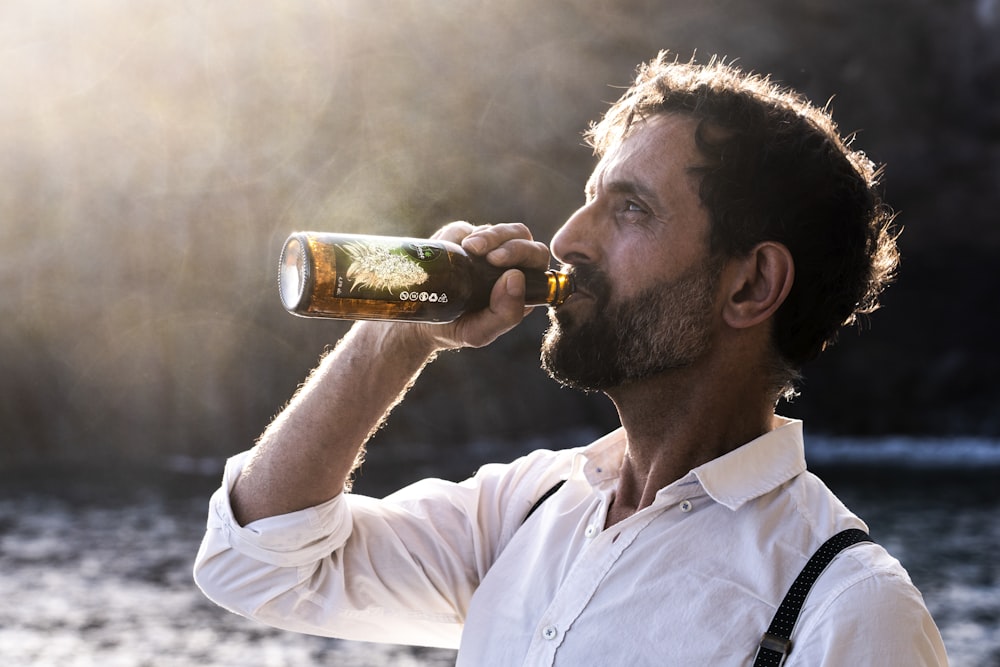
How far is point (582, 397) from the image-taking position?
1361 centimetres

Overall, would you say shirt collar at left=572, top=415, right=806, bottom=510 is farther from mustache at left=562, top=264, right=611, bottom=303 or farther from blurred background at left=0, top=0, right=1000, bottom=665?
blurred background at left=0, top=0, right=1000, bottom=665

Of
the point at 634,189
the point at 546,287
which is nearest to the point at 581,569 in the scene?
the point at 546,287

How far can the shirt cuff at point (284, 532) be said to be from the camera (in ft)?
3.78

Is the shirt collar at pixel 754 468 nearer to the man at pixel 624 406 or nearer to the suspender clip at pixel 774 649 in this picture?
the man at pixel 624 406

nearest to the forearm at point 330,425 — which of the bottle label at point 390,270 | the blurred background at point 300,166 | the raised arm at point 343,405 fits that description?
the raised arm at point 343,405

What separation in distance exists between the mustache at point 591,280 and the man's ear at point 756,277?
146 mm

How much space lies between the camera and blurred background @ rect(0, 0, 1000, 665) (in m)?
12.2

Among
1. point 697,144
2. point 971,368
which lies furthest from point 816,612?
point 971,368

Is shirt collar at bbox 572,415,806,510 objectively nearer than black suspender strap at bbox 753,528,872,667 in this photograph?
No

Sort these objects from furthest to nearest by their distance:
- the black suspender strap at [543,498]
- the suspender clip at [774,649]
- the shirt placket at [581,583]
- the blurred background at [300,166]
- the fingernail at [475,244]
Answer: the blurred background at [300,166]
the black suspender strap at [543,498]
the fingernail at [475,244]
the shirt placket at [581,583]
the suspender clip at [774,649]

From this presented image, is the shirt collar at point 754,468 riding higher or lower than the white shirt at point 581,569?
higher

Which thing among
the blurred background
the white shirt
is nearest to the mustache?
the white shirt

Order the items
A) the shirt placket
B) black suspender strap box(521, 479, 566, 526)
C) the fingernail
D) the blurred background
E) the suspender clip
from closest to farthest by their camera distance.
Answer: the suspender clip
the shirt placket
the fingernail
black suspender strap box(521, 479, 566, 526)
the blurred background

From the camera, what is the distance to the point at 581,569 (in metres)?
1.03
